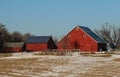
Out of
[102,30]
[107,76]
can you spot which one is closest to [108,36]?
[102,30]

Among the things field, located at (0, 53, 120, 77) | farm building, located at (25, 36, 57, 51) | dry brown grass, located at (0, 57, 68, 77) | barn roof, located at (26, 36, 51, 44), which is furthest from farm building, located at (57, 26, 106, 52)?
dry brown grass, located at (0, 57, 68, 77)

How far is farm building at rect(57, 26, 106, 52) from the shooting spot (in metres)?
92.6

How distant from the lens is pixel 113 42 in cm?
12550

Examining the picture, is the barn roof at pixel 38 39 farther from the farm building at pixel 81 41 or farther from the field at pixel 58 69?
the field at pixel 58 69

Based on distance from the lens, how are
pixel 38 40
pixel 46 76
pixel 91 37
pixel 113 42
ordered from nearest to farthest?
pixel 46 76 < pixel 91 37 < pixel 38 40 < pixel 113 42

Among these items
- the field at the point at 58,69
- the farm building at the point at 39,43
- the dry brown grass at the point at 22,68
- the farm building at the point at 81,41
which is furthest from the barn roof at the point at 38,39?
the dry brown grass at the point at 22,68

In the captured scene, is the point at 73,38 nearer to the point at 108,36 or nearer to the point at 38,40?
the point at 38,40

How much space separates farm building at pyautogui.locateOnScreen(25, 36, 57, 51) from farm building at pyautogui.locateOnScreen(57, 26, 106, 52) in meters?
9.18

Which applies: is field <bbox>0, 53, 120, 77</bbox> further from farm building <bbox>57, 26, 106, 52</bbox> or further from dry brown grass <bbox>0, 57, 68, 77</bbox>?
farm building <bbox>57, 26, 106, 52</bbox>

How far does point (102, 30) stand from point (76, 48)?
38.0 metres

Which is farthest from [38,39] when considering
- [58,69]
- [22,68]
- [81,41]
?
[58,69]

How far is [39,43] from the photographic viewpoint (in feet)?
344

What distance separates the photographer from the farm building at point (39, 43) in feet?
344

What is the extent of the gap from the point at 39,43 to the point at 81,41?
15.4 m
